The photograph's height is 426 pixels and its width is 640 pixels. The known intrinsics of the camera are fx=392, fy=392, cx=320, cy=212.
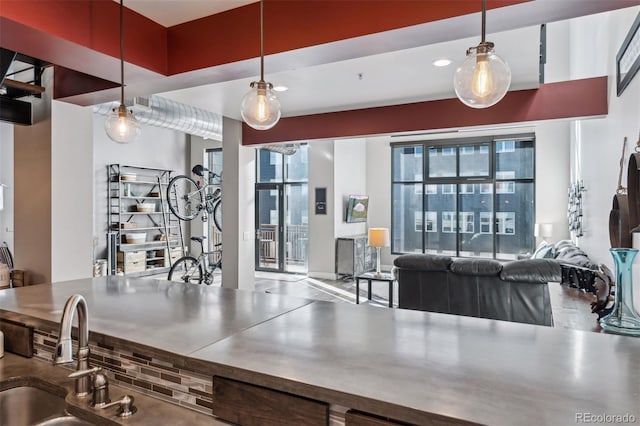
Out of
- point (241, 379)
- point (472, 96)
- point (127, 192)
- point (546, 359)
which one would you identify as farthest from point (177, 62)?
point (127, 192)

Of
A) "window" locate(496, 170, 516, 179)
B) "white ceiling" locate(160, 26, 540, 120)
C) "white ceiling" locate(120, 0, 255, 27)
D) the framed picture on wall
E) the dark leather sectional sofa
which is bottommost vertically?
the dark leather sectional sofa

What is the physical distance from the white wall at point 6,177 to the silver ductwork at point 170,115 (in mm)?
3026

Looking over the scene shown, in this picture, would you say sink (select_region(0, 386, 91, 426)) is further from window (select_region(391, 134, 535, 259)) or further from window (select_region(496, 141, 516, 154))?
window (select_region(496, 141, 516, 154))

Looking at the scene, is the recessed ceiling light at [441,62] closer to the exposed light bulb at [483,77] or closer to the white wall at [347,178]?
the exposed light bulb at [483,77]

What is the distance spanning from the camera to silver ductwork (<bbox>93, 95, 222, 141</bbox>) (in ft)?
18.2

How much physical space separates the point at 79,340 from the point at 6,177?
8135 millimetres

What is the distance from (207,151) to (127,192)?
2.33 meters

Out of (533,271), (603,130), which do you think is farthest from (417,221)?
(603,130)

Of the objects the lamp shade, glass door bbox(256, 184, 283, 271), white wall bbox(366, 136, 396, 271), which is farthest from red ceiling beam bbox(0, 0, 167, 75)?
white wall bbox(366, 136, 396, 271)

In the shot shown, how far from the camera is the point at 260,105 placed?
2.15 metres

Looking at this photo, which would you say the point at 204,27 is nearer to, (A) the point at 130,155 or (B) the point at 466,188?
(A) the point at 130,155

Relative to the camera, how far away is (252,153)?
6.07 metres

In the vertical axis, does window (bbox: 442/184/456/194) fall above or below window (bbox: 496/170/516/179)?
below

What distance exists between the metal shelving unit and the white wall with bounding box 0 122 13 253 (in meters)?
1.64
